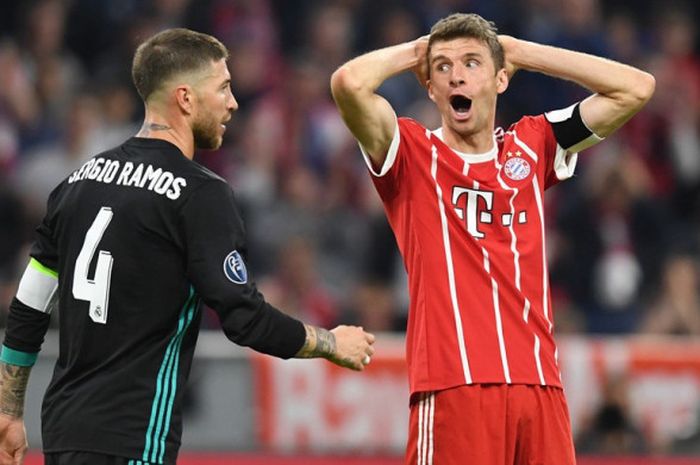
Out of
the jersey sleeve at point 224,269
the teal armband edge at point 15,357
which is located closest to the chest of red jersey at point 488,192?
the jersey sleeve at point 224,269

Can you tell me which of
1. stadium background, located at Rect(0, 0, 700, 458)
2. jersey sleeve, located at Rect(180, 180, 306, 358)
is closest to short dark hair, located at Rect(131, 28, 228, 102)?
jersey sleeve, located at Rect(180, 180, 306, 358)

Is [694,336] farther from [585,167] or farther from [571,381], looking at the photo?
[585,167]

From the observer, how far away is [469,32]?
5027 millimetres

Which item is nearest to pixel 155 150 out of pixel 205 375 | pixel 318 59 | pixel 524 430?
pixel 524 430

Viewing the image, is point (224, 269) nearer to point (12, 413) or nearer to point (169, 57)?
point (169, 57)

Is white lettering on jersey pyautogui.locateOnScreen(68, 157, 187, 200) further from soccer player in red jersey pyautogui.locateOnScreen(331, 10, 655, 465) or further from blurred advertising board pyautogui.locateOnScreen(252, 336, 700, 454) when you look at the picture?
blurred advertising board pyautogui.locateOnScreen(252, 336, 700, 454)

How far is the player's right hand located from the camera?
4648mm

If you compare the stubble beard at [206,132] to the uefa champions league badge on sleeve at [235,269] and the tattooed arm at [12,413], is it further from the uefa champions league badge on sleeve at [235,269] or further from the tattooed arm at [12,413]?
the tattooed arm at [12,413]

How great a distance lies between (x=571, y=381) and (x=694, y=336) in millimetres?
1196

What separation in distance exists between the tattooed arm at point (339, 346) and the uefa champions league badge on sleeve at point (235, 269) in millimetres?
285

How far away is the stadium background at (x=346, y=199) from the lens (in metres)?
9.41

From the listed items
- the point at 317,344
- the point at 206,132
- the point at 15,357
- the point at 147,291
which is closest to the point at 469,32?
the point at 206,132

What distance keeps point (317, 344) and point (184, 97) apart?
903mm

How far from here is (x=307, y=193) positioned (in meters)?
10.8
